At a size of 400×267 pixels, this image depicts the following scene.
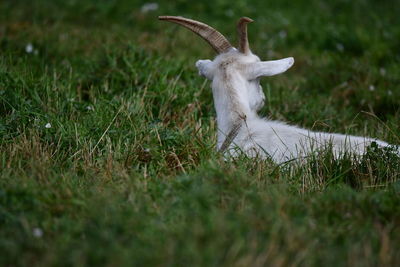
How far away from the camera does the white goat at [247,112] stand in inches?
186

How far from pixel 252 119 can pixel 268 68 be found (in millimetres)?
465

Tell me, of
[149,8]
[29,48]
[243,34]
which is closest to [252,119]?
[243,34]

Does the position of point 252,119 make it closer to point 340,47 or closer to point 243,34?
point 243,34

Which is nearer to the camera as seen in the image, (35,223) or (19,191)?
(35,223)

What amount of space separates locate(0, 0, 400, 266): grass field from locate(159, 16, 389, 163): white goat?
25cm

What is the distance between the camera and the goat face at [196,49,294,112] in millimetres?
4848

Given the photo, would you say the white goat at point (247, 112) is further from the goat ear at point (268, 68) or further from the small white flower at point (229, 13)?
the small white flower at point (229, 13)

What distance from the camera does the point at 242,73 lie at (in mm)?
4945

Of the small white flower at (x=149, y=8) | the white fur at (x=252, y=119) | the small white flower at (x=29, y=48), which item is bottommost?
the small white flower at (x=29, y=48)

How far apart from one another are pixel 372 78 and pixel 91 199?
181 inches

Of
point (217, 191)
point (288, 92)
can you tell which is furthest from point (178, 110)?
point (217, 191)

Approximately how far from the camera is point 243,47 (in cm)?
503

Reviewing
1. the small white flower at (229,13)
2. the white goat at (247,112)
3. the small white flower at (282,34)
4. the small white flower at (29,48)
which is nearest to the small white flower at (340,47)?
the small white flower at (282,34)

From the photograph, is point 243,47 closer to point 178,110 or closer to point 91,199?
point 178,110
